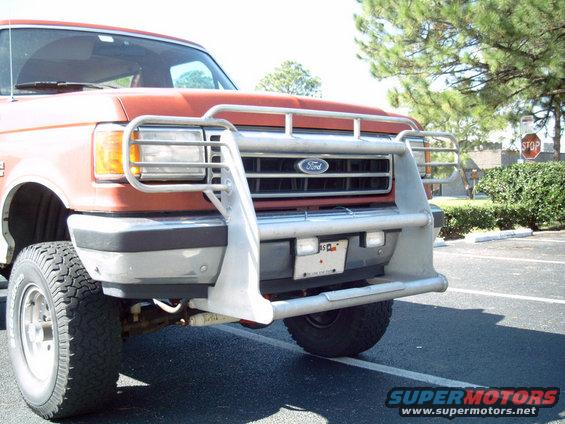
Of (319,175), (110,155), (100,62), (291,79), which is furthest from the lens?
(291,79)

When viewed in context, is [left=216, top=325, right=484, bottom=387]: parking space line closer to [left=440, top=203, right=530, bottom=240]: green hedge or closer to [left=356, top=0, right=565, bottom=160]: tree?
[left=440, top=203, right=530, bottom=240]: green hedge

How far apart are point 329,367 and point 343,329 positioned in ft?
0.91

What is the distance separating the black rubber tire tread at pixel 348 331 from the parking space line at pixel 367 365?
0.08 meters

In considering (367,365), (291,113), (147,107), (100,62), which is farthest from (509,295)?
(147,107)

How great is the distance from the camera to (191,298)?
3.13m

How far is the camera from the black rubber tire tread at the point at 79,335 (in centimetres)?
309

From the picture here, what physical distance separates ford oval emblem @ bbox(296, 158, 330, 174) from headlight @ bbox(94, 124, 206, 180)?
1.89 ft

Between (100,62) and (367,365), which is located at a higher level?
(100,62)

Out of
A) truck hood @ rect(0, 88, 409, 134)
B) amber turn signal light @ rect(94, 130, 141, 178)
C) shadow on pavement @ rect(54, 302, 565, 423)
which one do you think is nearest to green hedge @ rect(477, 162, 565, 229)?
shadow on pavement @ rect(54, 302, 565, 423)

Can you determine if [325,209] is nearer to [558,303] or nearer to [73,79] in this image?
[73,79]

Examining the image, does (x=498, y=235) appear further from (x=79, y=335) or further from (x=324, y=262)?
(x=79, y=335)

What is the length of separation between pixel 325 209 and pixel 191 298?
0.92 metres

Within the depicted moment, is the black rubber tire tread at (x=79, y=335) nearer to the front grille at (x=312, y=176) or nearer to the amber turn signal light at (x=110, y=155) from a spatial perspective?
the amber turn signal light at (x=110, y=155)

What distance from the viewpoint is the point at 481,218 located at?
529 inches
